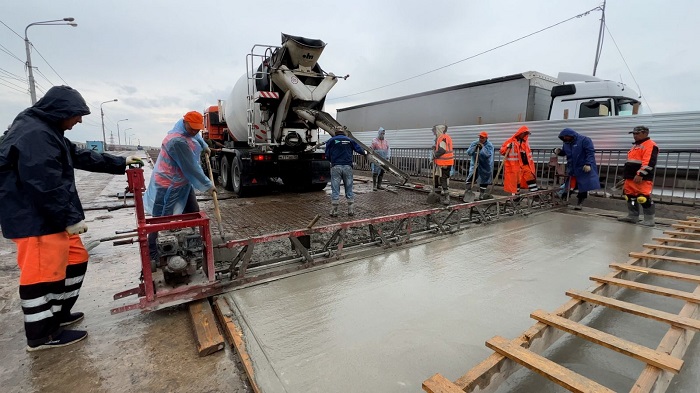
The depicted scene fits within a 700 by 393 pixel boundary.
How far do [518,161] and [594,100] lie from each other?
3859mm

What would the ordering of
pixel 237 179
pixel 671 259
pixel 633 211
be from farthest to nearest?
pixel 237 179
pixel 633 211
pixel 671 259

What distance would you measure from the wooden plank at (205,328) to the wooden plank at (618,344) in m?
2.03

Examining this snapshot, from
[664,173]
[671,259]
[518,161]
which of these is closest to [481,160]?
[518,161]

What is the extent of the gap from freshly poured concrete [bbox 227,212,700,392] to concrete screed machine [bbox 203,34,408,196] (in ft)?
10.3

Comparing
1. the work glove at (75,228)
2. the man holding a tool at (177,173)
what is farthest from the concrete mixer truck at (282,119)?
the work glove at (75,228)

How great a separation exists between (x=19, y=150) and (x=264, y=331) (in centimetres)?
190

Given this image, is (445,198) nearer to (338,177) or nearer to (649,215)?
(338,177)

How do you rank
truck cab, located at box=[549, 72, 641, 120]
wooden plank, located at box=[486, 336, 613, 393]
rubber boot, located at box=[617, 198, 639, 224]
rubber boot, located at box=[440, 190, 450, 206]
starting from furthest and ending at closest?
1. truck cab, located at box=[549, 72, 641, 120]
2. rubber boot, located at box=[440, 190, 450, 206]
3. rubber boot, located at box=[617, 198, 639, 224]
4. wooden plank, located at box=[486, 336, 613, 393]

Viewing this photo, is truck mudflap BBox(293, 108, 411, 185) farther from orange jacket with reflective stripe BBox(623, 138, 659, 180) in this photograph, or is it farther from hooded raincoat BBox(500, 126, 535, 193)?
orange jacket with reflective stripe BBox(623, 138, 659, 180)

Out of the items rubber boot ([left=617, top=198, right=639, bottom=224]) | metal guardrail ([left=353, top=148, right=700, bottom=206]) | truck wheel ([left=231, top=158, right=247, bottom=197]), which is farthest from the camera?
truck wheel ([left=231, top=158, right=247, bottom=197])

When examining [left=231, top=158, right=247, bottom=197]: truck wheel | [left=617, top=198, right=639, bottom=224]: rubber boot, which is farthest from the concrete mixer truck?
[left=617, top=198, right=639, bottom=224]: rubber boot

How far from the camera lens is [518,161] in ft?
21.1

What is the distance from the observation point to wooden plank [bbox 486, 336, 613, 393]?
1.39 meters

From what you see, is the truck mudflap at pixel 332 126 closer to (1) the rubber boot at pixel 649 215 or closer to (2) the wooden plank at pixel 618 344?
(1) the rubber boot at pixel 649 215
